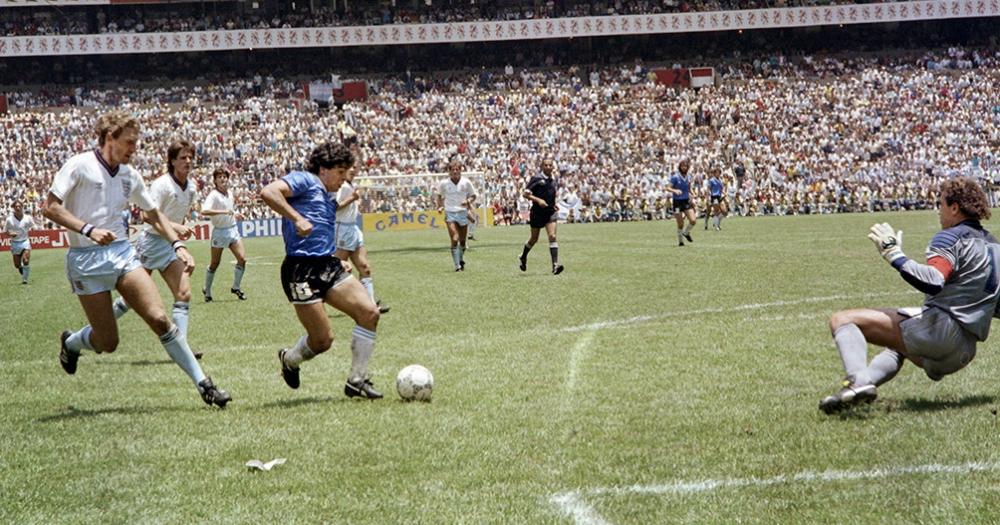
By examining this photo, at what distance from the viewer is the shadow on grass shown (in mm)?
7754

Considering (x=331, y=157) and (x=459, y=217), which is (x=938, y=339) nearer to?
(x=331, y=157)

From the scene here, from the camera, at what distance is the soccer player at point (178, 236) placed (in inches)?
426

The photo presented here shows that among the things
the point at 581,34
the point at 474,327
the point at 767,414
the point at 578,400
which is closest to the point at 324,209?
the point at 578,400

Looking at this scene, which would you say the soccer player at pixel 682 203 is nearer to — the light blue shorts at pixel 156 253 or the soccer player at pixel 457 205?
the soccer player at pixel 457 205

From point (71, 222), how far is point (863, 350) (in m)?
5.38

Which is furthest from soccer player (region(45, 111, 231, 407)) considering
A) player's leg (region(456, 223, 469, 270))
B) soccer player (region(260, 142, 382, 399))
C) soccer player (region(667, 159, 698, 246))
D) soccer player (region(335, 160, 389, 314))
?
soccer player (region(667, 159, 698, 246))

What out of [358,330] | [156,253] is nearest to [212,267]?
[156,253]

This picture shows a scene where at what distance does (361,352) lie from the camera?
8.12 metres

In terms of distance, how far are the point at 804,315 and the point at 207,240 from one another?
1517 inches

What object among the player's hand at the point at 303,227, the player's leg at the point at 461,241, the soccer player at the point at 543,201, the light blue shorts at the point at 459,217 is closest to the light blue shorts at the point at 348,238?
the soccer player at the point at 543,201

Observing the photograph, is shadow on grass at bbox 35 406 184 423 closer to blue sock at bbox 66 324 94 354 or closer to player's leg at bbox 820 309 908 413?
blue sock at bbox 66 324 94 354

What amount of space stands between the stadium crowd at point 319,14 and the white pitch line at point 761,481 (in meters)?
62.7

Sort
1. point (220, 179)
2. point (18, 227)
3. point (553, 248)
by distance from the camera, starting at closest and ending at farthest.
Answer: point (220, 179), point (553, 248), point (18, 227)

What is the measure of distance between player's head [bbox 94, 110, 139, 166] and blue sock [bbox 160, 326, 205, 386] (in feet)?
4.33
